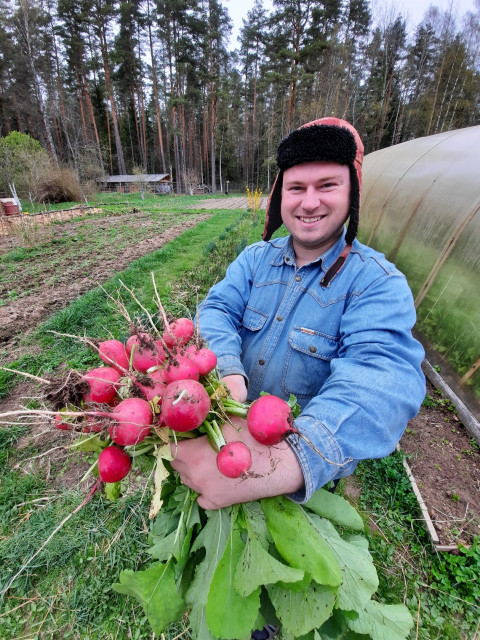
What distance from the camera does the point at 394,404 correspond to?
40.8 inches

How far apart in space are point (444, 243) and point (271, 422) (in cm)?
378

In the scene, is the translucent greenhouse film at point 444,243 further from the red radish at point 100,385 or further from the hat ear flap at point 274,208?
the red radish at point 100,385

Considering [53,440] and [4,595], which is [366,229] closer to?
[53,440]

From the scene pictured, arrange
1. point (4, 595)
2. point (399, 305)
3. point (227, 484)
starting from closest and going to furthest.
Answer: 1. point (227, 484)
2. point (399, 305)
3. point (4, 595)

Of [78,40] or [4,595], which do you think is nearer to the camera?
[4,595]

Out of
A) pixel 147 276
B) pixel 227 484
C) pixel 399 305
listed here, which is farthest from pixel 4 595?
pixel 147 276

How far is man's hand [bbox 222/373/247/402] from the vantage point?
51.8 inches

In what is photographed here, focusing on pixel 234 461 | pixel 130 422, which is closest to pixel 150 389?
pixel 130 422

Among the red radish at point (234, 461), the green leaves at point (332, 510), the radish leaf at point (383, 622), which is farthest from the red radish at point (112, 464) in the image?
the radish leaf at point (383, 622)

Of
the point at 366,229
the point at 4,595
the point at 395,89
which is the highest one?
the point at 395,89

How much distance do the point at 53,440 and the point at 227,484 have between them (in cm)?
279

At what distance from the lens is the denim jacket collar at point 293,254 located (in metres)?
1.53

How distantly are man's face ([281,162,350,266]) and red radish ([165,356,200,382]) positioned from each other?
0.84m

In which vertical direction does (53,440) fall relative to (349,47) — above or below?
below
